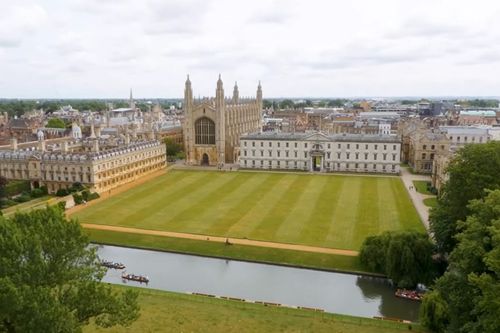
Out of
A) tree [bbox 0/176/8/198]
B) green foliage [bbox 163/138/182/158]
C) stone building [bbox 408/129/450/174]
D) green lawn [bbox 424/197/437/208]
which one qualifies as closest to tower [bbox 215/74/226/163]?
green foliage [bbox 163/138/182/158]

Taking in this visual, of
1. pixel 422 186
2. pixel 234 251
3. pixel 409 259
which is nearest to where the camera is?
pixel 409 259

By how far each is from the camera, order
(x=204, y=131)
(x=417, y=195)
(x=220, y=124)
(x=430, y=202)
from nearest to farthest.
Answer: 1. (x=430, y=202)
2. (x=417, y=195)
3. (x=220, y=124)
4. (x=204, y=131)

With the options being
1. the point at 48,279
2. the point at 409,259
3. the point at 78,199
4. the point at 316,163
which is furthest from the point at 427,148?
the point at 48,279

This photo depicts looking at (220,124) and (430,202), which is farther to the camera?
(220,124)

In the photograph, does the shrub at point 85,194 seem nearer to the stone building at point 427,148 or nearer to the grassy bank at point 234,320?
the grassy bank at point 234,320

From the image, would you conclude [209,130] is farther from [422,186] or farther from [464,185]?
[464,185]

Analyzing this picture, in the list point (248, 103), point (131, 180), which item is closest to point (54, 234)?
point (131, 180)

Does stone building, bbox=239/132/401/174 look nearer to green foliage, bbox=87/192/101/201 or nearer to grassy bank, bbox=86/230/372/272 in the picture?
green foliage, bbox=87/192/101/201
